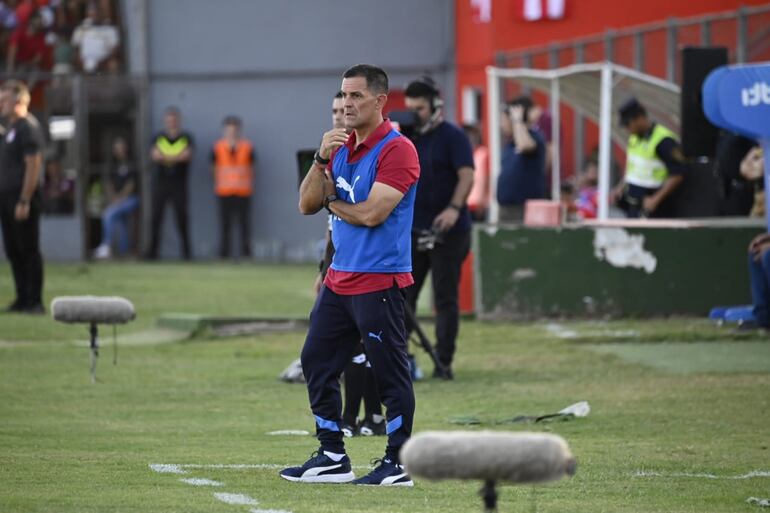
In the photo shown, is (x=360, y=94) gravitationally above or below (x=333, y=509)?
above

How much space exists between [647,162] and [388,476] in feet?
35.4

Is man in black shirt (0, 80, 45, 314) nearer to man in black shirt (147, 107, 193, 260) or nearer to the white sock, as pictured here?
the white sock

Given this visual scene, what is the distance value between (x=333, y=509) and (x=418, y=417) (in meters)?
3.85

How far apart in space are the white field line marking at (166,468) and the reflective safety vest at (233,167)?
2112cm

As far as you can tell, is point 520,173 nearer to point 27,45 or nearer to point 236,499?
point 236,499

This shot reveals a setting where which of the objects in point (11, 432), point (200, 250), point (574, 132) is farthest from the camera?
point (200, 250)

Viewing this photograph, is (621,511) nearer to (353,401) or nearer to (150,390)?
(353,401)

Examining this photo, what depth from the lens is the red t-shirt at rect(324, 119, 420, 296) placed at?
830 cm

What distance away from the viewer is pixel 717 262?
17094mm

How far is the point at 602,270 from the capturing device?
17.4 meters

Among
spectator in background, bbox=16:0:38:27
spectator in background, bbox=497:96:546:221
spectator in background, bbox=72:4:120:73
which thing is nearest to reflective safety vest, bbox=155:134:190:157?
spectator in background, bbox=72:4:120:73

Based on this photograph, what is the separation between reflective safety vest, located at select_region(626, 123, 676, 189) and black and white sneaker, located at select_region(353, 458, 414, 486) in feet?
35.0

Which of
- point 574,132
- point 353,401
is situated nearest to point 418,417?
point 353,401

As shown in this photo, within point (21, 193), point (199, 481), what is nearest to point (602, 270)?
point (21, 193)
